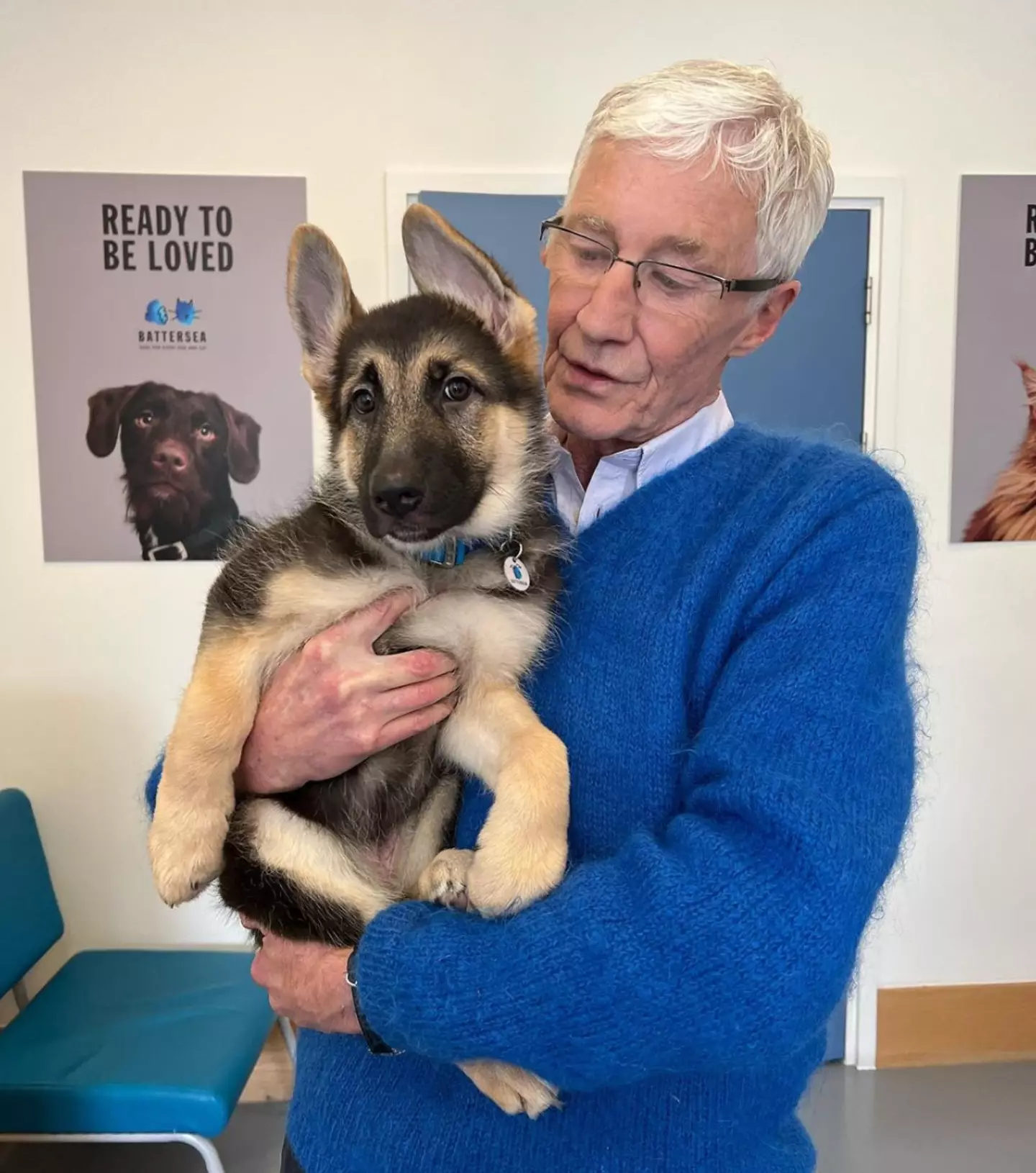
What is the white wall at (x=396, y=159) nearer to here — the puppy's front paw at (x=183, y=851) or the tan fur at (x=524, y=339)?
the tan fur at (x=524, y=339)

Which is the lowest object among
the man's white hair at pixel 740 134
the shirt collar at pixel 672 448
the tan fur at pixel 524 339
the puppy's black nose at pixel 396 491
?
the puppy's black nose at pixel 396 491

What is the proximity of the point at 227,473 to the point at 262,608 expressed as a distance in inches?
85.7

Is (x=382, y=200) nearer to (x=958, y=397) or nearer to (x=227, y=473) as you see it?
(x=227, y=473)

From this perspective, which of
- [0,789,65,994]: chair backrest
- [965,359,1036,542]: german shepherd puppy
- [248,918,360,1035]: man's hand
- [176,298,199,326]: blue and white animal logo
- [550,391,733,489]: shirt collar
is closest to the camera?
[248,918,360,1035]: man's hand

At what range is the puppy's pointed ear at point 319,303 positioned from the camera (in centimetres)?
161

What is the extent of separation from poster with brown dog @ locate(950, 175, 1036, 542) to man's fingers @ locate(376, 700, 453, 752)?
9.96ft

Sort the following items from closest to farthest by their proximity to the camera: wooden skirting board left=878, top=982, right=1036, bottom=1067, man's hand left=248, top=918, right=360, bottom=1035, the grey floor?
man's hand left=248, top=918, right=360, bottom=1035 < the grey floor < wooden skirting board left=878, top=982, right=1036, bottom=1067

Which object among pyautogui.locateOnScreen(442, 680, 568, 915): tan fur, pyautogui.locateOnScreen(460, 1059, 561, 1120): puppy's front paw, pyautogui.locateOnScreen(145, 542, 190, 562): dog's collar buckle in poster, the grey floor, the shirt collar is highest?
the shirt collar

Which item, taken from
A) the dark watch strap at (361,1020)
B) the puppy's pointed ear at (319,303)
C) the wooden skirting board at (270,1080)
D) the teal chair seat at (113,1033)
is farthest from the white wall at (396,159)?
the dark watch strap at (361,1020)

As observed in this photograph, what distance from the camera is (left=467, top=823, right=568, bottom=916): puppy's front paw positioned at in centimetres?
118

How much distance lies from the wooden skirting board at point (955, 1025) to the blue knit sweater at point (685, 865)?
9.80 ft

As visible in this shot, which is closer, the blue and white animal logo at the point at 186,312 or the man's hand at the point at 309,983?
the man's hand at the point at 309,983

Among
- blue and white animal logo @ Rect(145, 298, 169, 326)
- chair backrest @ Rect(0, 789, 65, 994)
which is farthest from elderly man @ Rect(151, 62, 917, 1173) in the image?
blue and white animal logo @ Rect(145, 298, 169, 326)

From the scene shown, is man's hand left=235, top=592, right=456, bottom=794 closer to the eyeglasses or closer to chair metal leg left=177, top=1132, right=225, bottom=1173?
the eyeglasses
